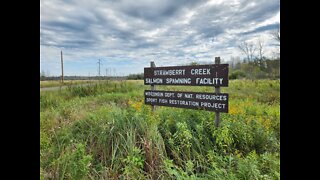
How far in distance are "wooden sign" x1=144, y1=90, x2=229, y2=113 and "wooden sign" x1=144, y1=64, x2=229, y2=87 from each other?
164 millimetres

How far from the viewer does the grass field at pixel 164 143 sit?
202 cm

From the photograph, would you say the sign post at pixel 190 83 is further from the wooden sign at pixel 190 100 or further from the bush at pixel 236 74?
the bush at pixel 236 74

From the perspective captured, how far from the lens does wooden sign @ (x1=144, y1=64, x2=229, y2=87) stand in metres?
3.03

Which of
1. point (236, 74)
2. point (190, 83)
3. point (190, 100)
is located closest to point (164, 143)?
point (190, 100)

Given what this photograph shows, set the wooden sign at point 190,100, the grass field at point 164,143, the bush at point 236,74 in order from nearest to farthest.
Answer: the grass field at point 164,143
the wooden sign at point 190,100
the bush at point 236,74

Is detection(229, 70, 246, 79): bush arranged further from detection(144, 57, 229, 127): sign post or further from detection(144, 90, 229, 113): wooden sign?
A: detection(144, 90, 229, 113): wooden sign

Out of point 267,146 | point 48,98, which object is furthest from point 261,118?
point 48,98

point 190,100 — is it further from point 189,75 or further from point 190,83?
point 189,75

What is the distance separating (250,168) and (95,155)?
5.42 feet

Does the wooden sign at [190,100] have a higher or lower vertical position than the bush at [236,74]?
lower

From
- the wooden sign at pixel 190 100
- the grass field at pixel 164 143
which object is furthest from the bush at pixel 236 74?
the wooden sign at pixel 190 100

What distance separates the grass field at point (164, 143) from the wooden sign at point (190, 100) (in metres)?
0.16

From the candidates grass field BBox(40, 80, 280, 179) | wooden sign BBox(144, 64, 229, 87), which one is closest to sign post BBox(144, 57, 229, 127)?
wooden sign BBox(144, 64, 229, 87)

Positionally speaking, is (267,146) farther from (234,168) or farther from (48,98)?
(48,98)
